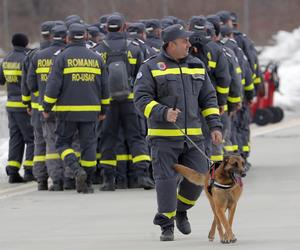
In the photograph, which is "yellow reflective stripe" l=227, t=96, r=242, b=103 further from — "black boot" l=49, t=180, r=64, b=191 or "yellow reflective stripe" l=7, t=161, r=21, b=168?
"yellow reflective stripe" l=7, t=161, r=21, b=168

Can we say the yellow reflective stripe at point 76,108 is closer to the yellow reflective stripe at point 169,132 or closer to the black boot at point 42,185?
the black boot at point 42,185

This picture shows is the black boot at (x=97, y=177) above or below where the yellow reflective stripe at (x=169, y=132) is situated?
below

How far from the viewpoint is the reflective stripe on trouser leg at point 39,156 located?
15.7m

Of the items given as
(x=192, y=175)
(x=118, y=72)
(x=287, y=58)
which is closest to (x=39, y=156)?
(x=118, y=72)

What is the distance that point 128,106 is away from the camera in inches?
611

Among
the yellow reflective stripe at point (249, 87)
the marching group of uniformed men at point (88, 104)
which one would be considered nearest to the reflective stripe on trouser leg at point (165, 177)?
the marching group of uniformed men at point (88, 104)

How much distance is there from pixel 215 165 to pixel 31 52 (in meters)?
6.20

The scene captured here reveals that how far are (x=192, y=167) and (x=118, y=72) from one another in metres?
4.66

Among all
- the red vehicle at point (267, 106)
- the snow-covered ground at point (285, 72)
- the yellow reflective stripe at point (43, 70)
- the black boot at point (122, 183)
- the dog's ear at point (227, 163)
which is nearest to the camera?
the dog's ear at point (227, 163)

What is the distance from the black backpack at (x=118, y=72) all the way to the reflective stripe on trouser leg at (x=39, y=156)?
1.15 meters

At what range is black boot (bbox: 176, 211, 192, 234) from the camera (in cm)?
1088

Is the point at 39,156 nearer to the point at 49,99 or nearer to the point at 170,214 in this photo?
the point at 49,99

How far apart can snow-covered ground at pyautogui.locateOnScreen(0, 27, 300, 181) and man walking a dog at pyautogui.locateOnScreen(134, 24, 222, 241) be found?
6.79 m

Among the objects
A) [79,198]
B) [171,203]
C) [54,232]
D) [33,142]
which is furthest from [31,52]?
[171,203]
